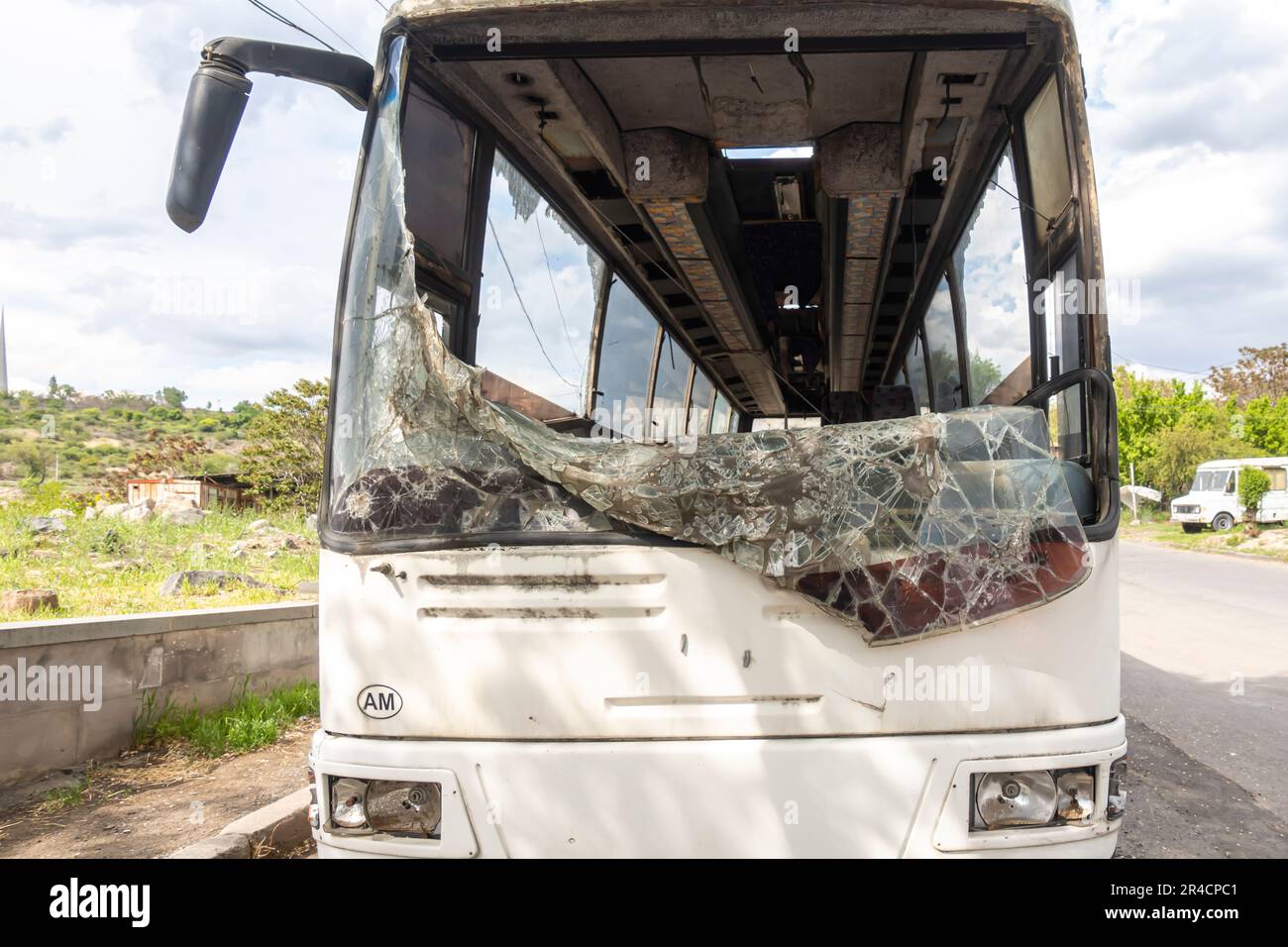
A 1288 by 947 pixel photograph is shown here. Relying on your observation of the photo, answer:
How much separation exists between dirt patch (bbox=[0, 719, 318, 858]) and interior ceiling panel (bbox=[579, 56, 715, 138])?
3.58m

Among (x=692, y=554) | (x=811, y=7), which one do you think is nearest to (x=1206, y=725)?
(x=692, y=554)

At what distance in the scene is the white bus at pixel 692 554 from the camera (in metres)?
2.16

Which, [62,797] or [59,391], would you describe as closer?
[62,797]

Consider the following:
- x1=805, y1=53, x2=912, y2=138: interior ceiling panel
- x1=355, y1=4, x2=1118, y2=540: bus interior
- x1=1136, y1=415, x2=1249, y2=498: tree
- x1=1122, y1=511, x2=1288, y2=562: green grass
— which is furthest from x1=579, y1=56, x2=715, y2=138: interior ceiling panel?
x1=1136, y1=415, x2=1249, y2=498: tree

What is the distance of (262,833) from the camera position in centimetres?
385

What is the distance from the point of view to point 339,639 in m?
2.25

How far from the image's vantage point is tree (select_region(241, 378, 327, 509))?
688 inches

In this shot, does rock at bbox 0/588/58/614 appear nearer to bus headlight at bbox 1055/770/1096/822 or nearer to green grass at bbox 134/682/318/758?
green grass at bbox 134/682/318/758

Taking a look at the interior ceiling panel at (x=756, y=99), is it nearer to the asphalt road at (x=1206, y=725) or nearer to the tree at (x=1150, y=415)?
the asphalt road at (x=1206, y=725)

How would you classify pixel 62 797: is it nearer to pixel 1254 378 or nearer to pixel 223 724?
pixel 223 724

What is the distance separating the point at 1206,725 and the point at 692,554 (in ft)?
18.2

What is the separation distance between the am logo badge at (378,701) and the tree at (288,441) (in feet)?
52.0

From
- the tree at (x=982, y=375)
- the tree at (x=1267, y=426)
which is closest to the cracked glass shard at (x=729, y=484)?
the tree at (x=982, y=375)

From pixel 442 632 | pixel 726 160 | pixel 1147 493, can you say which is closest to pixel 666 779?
pixel 442 632
